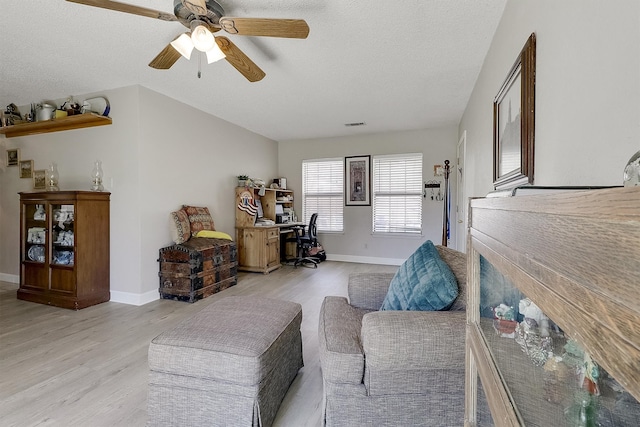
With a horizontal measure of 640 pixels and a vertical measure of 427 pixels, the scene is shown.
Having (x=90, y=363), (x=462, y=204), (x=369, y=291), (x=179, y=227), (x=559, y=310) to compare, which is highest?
(x=462, y=204)

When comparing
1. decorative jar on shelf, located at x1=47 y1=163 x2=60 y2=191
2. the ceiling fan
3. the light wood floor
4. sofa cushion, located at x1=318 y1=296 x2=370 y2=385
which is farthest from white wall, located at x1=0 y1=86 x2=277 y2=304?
sofa cushion, located at x1=318 y1=296 x2=370 y2=385

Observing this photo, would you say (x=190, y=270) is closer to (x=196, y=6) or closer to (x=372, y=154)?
(x=196, y=6)

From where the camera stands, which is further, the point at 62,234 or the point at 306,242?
the point at 306,242

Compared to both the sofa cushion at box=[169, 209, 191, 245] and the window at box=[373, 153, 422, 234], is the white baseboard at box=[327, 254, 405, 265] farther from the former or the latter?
the sofa cushion at box=[169, 209, 191, 245]

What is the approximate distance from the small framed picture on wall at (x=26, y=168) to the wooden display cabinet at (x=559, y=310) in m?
5.50

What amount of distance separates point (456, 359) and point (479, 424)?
392 mm

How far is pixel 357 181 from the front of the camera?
19.4 feet

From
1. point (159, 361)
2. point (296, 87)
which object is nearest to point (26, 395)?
point (159, 361)

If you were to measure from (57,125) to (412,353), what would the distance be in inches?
186

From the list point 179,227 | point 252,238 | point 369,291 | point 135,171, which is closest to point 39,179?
point 135,171

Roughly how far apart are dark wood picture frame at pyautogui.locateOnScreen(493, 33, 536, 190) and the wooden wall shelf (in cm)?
398

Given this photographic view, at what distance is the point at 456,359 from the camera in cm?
122

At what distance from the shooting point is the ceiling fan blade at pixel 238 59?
210 centimetres

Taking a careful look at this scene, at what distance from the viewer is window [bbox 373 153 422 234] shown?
5544 mm
